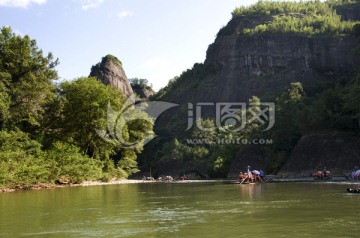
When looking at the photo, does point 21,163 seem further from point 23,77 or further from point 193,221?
point 193,221

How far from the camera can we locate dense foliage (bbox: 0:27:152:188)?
108ft

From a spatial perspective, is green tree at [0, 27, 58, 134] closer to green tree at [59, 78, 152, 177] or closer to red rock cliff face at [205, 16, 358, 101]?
green tree at [59, 78, 152, 177]

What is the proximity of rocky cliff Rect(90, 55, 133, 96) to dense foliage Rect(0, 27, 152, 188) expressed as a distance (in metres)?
64.6

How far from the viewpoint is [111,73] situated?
116 meters

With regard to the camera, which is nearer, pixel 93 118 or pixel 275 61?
pixel 93 118

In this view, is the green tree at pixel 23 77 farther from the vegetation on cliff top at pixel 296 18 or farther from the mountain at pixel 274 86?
the vegetation on cliff top at pixel 296 18

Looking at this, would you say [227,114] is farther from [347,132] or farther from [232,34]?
[347,132]

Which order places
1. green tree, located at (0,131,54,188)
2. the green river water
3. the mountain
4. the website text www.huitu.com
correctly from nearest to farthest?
the green river water → green tree, located at (0,131,54,188) → the mountain → the website text www.huitu.com

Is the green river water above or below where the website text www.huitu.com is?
below

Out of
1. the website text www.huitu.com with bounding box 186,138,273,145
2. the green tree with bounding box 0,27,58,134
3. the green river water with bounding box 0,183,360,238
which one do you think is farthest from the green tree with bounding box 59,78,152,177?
the green river water with bounding box 0,183,360,238

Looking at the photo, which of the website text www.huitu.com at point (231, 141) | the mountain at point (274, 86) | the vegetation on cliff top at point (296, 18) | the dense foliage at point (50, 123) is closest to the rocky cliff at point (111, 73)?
the mountain at point (274, 86)

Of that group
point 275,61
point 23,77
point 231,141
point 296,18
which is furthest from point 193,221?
point 296,18

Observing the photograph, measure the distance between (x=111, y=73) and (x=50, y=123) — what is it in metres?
74.0

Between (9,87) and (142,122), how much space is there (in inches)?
705
